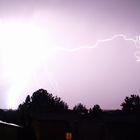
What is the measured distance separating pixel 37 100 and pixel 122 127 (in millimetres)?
49509

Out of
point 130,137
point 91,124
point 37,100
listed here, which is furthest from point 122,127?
point 37,100

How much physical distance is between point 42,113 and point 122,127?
12.2 meters

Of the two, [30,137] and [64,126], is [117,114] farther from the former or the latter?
[30,137]

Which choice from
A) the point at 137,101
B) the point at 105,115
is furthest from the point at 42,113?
the point at 137,101

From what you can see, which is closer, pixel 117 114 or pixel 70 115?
pixel 70 115

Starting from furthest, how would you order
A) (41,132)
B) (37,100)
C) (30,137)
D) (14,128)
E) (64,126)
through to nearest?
(37,100) → (64,126) → (41,132) → (30,137) → (14,128)

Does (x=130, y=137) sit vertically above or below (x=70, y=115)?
below

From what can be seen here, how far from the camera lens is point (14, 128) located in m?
21.2

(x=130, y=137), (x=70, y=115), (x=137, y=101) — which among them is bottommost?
(x=130, y=137)

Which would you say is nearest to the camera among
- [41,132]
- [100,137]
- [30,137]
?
[30,137]

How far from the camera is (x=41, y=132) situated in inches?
1441

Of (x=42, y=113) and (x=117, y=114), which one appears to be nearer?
(x=42, y=113)

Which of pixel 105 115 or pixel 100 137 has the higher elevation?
pixel 105 115

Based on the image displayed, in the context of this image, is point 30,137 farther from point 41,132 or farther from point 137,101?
point 137,101
